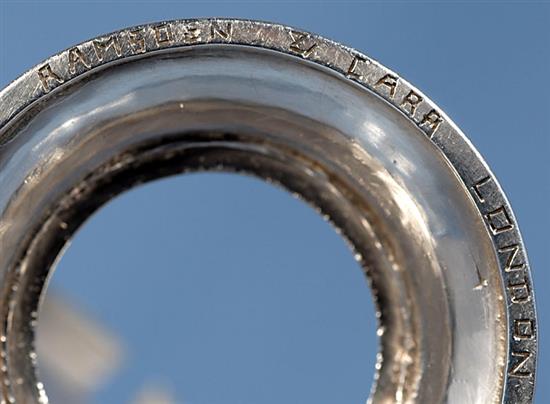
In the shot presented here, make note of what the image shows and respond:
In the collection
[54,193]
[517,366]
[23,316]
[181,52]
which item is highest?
[181,52]

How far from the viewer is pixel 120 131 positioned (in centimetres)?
129

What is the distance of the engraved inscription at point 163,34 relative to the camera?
1236 mm

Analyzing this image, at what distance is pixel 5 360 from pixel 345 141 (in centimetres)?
46

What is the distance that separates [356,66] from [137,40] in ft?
0.79

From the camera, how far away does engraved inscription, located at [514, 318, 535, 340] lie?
1232 mm

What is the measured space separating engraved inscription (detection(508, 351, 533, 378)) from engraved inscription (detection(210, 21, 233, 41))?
1.53 ft

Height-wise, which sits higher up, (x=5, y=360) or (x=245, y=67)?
(x=245, y=67)

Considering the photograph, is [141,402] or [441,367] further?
[141,402]

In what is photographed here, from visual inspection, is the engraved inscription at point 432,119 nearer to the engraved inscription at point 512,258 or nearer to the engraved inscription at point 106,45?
the engraved inscription at point 512,258

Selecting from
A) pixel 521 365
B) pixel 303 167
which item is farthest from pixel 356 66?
pixel 521 365

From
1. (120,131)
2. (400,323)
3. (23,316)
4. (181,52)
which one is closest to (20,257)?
(23,316)

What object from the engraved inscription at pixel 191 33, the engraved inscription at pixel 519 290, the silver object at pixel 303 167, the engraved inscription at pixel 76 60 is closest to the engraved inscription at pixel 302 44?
the silver object at pixel 303 167

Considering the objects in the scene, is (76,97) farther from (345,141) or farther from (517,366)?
(517,366)

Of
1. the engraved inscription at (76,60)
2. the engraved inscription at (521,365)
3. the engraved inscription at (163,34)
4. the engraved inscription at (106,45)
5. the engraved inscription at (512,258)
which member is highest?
the engraved inscription at (163,34)
